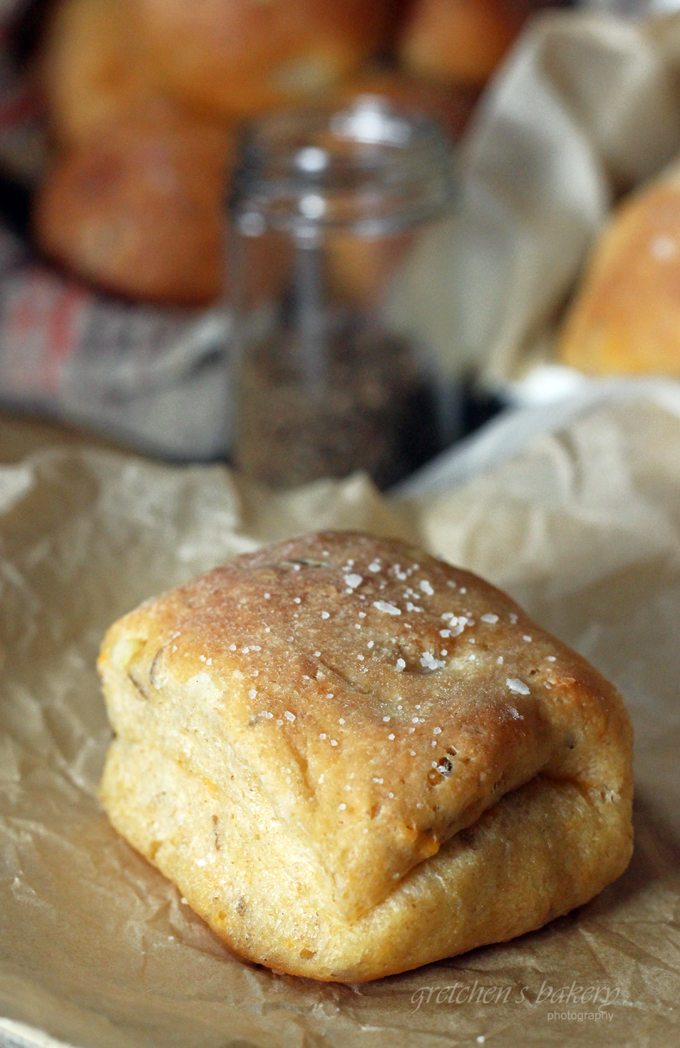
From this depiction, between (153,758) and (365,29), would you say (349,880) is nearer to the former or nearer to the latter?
(153,758)

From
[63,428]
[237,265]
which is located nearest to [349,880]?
[237,265]

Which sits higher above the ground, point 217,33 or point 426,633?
point 217,33

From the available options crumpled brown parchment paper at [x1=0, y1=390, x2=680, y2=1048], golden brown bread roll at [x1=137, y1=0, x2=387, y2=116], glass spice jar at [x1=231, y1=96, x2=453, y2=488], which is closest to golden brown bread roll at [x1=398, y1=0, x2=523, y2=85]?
golden brown bread roll at [x1=137, y1=0, x2=387, y2=116]

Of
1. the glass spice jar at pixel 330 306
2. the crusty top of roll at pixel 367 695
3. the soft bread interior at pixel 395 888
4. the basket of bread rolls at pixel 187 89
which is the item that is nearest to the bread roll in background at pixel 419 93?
the basket of bread rolls at pixel 187 89

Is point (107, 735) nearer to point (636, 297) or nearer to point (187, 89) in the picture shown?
point (636, 297)

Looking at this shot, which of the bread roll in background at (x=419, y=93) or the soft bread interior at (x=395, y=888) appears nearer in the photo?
the soft bread interior at (x=395, y=888)

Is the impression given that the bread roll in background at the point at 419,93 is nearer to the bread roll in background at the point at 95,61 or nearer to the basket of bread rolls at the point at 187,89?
the basket of bread rolls at the point at 187,89
